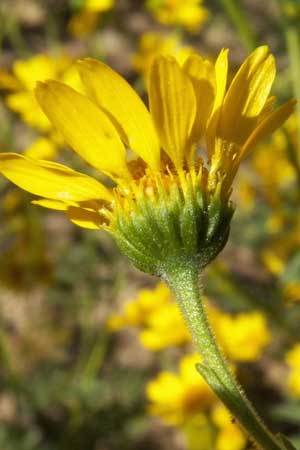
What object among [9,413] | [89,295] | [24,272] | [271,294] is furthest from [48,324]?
[271,294]

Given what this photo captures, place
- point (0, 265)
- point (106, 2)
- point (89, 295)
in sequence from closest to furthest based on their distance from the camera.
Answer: point (106, 2) → point (0, 265) → point (89, 295)

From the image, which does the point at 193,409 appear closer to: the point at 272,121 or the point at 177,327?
the point at 177,327

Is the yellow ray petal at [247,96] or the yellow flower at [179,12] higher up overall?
the yellow flower at [179,12]

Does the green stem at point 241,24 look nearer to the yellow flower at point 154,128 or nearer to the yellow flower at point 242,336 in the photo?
the yellow flower at point 154,128

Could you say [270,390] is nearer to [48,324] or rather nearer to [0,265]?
[48,324]

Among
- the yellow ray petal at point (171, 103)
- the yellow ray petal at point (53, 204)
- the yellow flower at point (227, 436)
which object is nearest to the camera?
the yellow ray petal at point (171, 103)

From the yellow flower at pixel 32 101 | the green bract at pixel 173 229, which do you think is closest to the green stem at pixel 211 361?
the green bract at pixel 173 229
